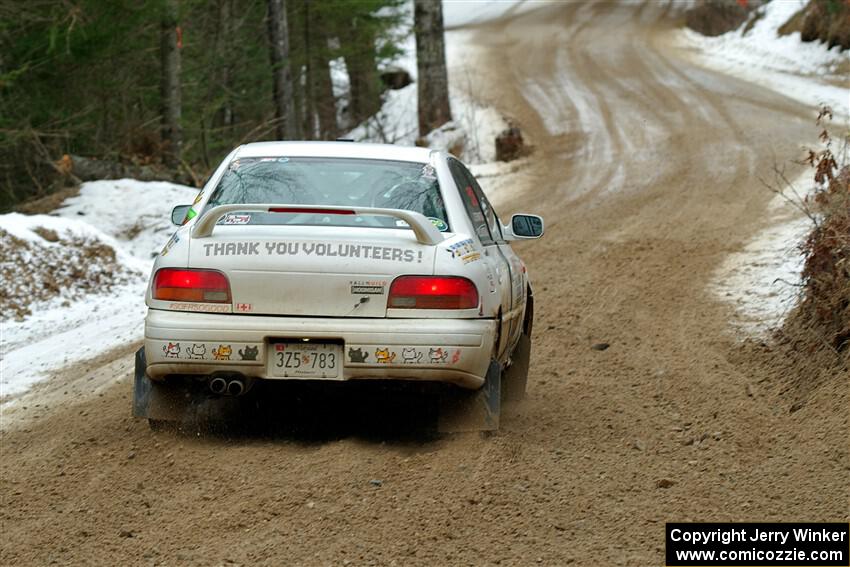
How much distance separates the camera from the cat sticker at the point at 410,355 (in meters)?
5.52

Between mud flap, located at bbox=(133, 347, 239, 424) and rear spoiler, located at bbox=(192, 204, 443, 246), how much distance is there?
77 cm

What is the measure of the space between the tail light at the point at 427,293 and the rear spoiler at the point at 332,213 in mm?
219

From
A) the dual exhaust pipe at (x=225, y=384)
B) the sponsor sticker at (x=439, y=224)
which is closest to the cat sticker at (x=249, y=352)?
the dual exhaust pipe at (x=225, y=384)

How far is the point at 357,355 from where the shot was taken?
5523 mm

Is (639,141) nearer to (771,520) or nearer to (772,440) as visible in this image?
(772,440)

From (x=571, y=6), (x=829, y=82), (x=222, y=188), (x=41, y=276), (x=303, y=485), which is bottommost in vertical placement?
(x=571, y=6)

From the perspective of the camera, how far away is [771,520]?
4.59 metres

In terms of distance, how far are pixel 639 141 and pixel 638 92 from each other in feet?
18.1

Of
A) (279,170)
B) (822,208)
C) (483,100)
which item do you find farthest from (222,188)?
(483,100)

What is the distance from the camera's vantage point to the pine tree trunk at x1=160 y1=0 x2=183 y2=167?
18.0 metres

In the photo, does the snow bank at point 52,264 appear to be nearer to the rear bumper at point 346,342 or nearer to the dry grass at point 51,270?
the dry grass at point 51,270

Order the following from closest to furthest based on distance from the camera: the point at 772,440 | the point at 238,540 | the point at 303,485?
the point at 238,540, the point at 303,485, the point at 772,440

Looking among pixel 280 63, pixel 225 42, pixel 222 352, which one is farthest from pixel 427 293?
pixel 225 42

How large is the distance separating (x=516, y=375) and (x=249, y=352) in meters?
2.24
